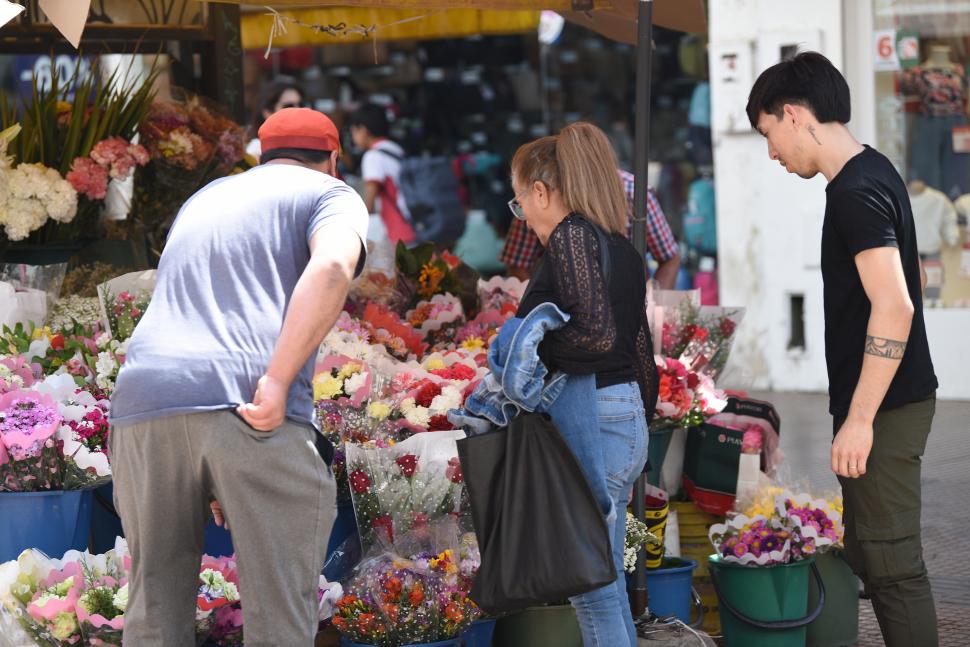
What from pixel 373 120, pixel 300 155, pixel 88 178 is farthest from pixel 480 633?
pixel 373 120

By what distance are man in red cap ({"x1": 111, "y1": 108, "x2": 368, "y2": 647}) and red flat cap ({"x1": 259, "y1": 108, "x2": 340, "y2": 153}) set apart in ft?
0.30

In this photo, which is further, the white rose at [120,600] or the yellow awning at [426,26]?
the yellow awning at [426,26]

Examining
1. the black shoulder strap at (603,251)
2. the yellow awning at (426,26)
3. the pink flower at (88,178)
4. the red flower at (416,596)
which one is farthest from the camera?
the yellow awning at (426,26)

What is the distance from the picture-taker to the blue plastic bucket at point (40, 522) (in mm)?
4102

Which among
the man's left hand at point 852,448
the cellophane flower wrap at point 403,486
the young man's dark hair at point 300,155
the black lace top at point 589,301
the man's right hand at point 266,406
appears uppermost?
A: the young man's dark hair at point 300,155

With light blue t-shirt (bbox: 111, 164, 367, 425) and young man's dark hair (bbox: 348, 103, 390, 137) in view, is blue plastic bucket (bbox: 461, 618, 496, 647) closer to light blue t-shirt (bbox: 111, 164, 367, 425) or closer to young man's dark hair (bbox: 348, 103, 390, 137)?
light blue t-shirt (bbox: 111, 164, 367, 425)

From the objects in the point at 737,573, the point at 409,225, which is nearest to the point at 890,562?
the point at 737,573

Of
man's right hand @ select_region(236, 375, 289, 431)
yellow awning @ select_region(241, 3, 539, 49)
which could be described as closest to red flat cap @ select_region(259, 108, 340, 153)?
man's right hand @ select_region(236, 375, 289, 431)

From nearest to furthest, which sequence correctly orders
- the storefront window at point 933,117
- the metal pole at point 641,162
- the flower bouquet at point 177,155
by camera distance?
the metal pole at point 641,162 → the flower bouquet at point 177,155 → the storefront window at point 933,117

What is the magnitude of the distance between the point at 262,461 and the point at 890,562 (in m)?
1.78

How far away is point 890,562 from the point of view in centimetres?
383

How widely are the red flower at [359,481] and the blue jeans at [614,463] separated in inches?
28.3

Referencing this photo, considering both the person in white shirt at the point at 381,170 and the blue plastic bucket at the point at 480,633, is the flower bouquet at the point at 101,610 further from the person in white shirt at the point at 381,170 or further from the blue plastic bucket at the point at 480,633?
the person in white shirt at the point at 381,170

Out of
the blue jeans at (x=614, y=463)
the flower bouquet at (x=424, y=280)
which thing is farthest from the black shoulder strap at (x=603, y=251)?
the flower bouquet at (x=424, y=280)
